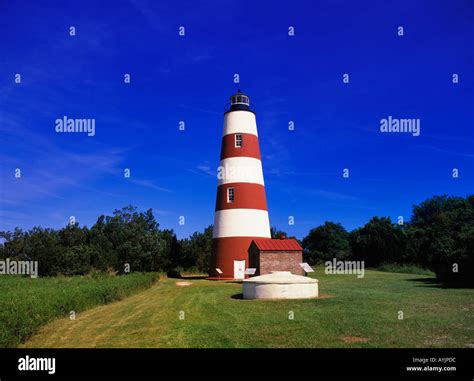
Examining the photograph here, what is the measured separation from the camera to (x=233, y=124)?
36906 mm

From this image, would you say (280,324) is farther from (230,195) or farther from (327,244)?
(327,244)

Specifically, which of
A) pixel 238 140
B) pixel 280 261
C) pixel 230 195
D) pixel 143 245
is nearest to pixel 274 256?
pixel 280 261

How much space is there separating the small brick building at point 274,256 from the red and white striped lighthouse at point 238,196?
1651mm

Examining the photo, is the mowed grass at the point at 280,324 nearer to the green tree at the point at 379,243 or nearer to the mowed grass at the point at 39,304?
the mowed grass at the point at 39,304

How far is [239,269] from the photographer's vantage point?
115 feet

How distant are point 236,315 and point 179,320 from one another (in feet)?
7.23

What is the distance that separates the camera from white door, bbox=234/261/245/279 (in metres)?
34.9

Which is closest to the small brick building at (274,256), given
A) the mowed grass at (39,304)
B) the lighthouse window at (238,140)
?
the lighthouse window at (238,140)

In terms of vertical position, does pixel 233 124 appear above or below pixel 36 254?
above

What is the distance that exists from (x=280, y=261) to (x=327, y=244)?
3557 centimetres

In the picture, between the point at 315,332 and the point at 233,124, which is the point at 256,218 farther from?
the point at 315,332
